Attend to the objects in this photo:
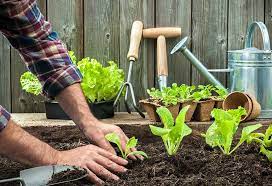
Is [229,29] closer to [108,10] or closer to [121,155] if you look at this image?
[108,10]

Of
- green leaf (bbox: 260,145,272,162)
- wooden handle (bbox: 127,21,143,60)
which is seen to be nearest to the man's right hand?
green leaf (bbox: 260,145,272,162)

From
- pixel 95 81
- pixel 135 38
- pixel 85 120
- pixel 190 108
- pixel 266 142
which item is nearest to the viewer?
pixel 266 142

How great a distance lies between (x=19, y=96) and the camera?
3.18 m

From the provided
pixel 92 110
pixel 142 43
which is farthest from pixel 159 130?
pixel 142 43

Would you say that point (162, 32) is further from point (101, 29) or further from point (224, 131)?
point (224, 131)

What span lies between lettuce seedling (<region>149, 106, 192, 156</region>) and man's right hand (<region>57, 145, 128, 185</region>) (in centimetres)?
12

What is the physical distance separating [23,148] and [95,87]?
1.35 m

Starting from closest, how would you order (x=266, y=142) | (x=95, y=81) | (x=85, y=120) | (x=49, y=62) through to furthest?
(x=266, y=142)
(x=85, y=120)
(x=49, y=62)
(x=95, y=81)

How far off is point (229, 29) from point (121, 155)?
1702 mm

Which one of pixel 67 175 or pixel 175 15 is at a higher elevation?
pixel 175 15

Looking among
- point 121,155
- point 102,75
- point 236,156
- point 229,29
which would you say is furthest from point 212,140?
point 229,29

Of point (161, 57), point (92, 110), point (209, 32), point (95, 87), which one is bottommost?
point (92, 110)

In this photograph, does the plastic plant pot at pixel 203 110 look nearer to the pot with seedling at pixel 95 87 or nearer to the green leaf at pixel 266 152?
the pot with seedling at pixel 95 87

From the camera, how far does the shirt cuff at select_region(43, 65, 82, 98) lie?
184 centimetres
